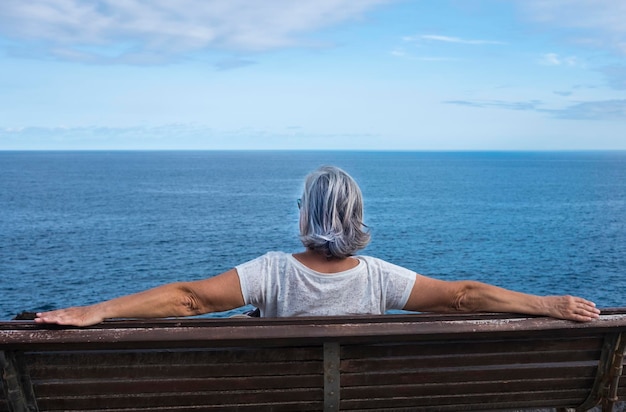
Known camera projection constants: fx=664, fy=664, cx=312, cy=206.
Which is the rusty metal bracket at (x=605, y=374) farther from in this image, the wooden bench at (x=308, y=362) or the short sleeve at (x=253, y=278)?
the short sleeve at (x=253, y=278)

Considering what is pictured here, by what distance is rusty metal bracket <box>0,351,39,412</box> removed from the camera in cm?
321

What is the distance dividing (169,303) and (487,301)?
1685 mm

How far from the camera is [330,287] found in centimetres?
364

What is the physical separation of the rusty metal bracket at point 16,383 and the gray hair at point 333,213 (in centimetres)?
155

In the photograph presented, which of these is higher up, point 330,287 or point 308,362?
point 330,287

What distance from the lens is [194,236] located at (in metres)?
60.3

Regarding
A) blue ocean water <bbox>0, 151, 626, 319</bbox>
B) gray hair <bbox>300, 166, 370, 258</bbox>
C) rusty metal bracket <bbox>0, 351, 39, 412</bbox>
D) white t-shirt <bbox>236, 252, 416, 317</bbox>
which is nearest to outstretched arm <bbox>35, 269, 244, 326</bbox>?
white t-shirt <bbox>236, 252, 416, 317</bbox>

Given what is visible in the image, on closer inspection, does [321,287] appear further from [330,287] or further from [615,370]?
[615,370]

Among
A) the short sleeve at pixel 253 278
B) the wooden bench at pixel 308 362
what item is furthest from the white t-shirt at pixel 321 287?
the wooden bench at pixel 308 362

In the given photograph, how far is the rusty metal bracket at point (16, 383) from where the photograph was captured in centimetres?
321

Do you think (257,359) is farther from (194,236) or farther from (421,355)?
(194,236)

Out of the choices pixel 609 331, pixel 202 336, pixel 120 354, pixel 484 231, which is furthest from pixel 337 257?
pixel 484 231

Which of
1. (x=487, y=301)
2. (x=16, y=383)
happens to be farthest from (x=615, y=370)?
(x=16, y=383)

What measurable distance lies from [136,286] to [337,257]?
1520 inches
